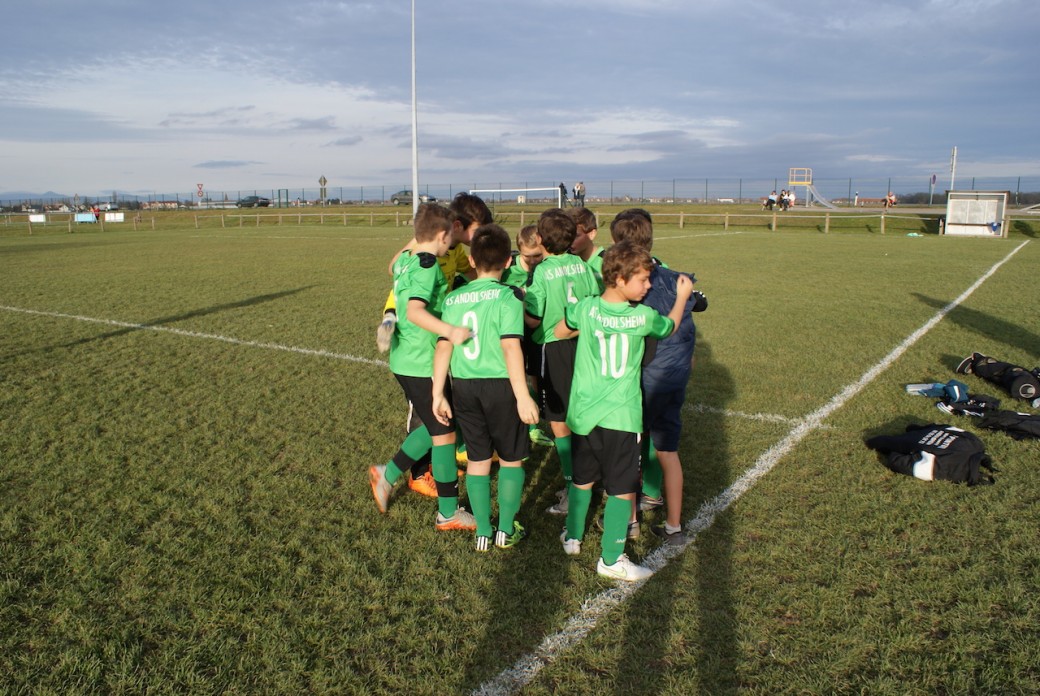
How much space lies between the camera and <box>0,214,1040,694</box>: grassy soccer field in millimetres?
2744

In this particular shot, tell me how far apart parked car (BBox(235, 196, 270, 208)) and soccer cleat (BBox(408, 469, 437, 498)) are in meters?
64.2

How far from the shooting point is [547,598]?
3.19 m

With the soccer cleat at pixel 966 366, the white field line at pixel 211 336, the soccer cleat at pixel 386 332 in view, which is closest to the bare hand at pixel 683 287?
the soccer cleat at pixel 386 332

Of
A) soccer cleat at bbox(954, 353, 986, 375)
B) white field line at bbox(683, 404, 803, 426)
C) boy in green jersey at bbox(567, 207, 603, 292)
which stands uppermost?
boy in green jersey at bbox(567, 207, 603, 292)

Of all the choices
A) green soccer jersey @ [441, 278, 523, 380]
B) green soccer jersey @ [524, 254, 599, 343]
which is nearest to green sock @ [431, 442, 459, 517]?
green soccer jersey @ [441, 278, 523, 380]

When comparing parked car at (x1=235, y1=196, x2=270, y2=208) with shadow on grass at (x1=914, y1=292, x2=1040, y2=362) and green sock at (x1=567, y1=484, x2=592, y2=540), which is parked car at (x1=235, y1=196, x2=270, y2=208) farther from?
green sock at (x1=567, y1=484, x2=592, y2=540)

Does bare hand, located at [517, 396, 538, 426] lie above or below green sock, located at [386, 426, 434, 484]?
above

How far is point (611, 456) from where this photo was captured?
125 inches

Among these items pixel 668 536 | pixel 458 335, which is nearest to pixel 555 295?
pixel 458 335

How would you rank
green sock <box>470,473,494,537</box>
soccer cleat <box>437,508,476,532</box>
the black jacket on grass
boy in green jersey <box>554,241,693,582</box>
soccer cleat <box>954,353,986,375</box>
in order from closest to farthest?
1. boy in green jersey <box>554,241,693,582</box>
2. green sock <box>470,473,494,537</box>
3. soccer cleat <box>437,508,476,532</box>
4. the black jacket on grass
5. soccer cleat <box>954,353,986,375</box>

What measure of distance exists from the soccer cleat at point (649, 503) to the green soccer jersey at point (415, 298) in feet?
4.91

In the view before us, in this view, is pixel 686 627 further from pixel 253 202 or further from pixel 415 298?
pixel 253 202

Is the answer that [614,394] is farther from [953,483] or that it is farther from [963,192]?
[963,192]

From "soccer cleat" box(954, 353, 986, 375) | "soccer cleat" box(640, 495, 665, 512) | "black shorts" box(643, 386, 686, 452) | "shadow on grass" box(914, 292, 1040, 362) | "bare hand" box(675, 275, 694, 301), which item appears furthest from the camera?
"shadow on grass" box(914, 292, 1040, 362)
